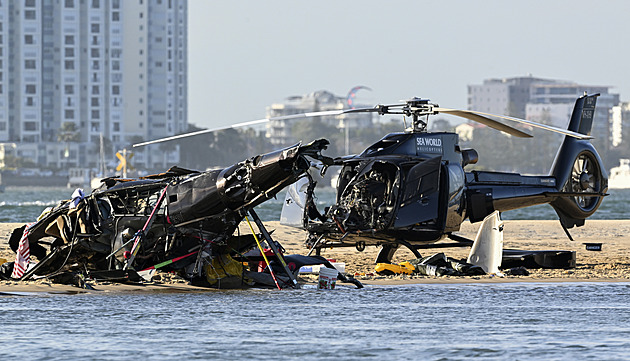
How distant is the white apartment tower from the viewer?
570 feet

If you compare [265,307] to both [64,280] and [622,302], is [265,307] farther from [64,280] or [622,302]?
[622,302]

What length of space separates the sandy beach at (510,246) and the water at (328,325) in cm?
127

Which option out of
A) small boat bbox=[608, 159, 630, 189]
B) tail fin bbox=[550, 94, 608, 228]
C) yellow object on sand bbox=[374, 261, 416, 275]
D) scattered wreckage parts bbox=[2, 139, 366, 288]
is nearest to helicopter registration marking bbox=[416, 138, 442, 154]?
yellow object on sand bbox=[374, 261, 416, 275]

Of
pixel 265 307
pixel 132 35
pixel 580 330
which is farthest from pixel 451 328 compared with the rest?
pixel 132 35

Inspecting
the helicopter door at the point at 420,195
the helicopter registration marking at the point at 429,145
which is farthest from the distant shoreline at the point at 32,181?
the helicopter door at the point at 420,195

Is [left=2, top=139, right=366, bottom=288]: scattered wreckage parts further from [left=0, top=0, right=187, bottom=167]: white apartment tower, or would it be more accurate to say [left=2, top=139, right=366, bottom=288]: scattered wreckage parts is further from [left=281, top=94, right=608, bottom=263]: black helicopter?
[left=0, top=0, right=187, bottom=167]: white apartment tower

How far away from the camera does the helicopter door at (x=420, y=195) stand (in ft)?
66.2

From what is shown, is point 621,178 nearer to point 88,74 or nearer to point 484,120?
point 88,74

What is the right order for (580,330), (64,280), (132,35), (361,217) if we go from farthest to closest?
(132,35)
(361,217)
(64,280)
(580,330)

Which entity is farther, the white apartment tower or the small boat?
the small boat

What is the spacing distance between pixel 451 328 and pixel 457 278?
6.44m

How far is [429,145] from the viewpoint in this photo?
21000mm

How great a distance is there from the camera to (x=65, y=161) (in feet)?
618

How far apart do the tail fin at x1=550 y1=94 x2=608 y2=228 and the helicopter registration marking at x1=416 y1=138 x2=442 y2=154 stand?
448 centimetres
